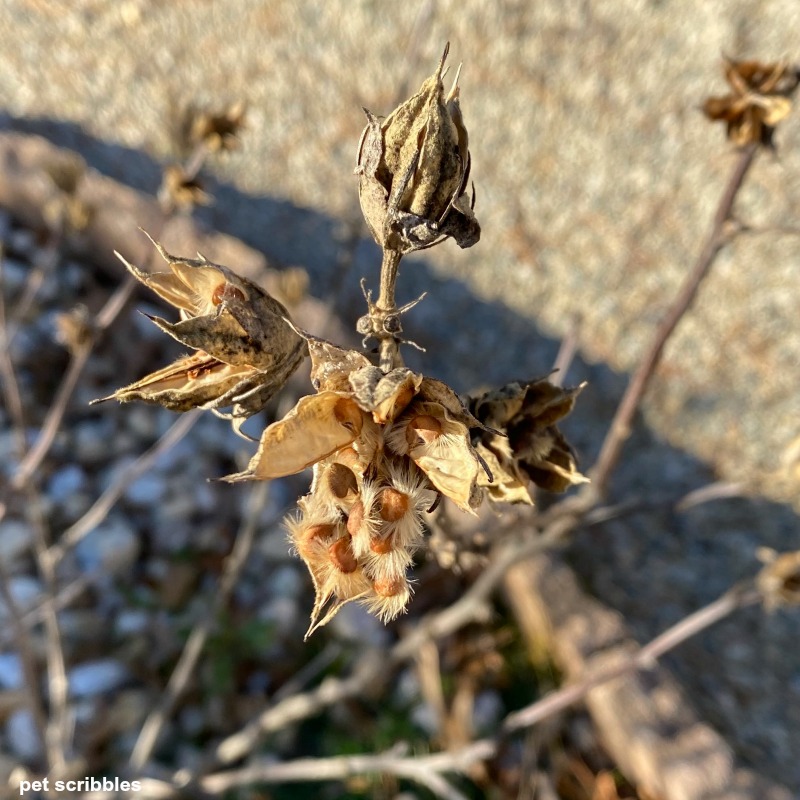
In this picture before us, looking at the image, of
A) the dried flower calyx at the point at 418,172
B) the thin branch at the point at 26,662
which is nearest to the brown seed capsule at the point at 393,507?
the dried flower calyx at the point at 418,172

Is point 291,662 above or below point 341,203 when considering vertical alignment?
below

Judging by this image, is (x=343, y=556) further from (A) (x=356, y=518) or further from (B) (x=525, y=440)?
(B) (x=525, y=440)

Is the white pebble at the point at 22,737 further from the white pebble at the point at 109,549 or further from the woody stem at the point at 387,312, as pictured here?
the woody stem at the point at 387,312

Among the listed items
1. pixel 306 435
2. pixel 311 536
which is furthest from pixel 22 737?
pixel 306 435

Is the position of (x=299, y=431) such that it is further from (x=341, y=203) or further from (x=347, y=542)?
(x=341, y=203)

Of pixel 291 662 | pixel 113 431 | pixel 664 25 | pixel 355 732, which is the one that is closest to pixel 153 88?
pixel 113 431
